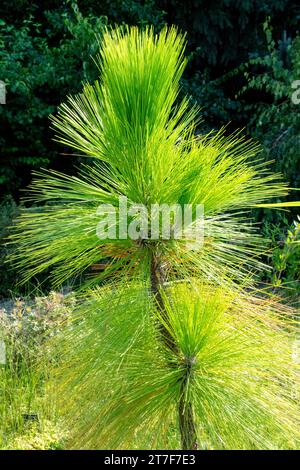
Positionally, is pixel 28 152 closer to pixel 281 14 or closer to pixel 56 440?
pixel 281 14

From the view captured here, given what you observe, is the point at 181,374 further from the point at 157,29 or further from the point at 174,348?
the point at 157,29

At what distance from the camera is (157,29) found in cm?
787

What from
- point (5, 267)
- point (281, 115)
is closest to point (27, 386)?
point (5, 267)

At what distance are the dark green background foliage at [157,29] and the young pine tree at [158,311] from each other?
527 centimetres

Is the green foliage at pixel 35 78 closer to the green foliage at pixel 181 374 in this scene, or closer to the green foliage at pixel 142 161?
the green foliage at pixel 142 161

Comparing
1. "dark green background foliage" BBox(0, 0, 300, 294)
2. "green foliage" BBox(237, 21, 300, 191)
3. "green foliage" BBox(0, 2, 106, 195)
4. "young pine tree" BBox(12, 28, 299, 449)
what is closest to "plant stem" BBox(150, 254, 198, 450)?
"young pine tree" BBox(12, 28, 299, 449)

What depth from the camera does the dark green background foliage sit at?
7504 millimetres

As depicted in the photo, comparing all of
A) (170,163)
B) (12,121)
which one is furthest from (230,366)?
(12,121)

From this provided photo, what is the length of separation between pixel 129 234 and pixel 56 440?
1907mm

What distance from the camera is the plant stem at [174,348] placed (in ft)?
6.70

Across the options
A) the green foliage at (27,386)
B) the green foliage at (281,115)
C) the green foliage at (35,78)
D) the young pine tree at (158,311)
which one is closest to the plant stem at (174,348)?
the young pine tree at (158,311)

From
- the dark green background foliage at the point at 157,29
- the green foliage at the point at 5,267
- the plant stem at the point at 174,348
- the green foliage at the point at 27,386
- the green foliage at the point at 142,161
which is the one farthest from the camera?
the dark green background foliage at the point at 157,29

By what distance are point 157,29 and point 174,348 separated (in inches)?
252
